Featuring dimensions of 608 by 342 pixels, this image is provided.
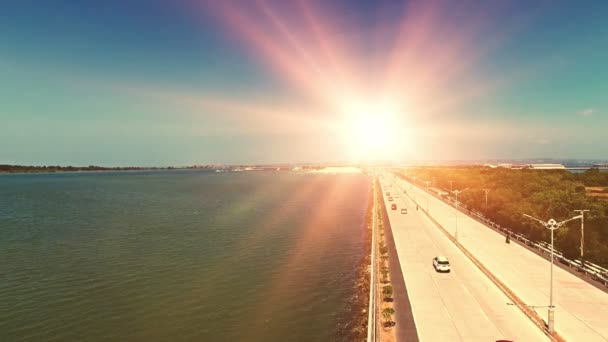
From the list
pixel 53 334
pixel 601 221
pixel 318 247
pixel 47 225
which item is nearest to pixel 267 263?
pixel 318 247

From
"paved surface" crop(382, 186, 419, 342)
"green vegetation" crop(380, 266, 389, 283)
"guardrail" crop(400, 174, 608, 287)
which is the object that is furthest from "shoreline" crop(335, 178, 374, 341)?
"guardrail" crop(400, 174, 608, 287)

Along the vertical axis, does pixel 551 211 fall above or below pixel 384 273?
above

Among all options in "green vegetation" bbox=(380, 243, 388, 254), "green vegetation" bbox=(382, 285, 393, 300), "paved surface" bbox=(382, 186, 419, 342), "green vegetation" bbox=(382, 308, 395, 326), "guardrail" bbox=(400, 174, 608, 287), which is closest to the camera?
"paved surface" bbox=(382, 186, 419, 342)

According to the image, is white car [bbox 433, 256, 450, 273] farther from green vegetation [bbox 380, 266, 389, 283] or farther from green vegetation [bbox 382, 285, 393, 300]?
green vegetation [bbox 382, 285, 393, 300]

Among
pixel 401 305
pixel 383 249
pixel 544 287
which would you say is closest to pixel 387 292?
pixel 401 305

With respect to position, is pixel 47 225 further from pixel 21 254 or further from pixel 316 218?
pixel 316 218

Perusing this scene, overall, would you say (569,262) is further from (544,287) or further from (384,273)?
(384,273)

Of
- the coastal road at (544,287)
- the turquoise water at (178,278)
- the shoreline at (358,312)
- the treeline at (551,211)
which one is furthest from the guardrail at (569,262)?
the turquoise water at (178,278)
